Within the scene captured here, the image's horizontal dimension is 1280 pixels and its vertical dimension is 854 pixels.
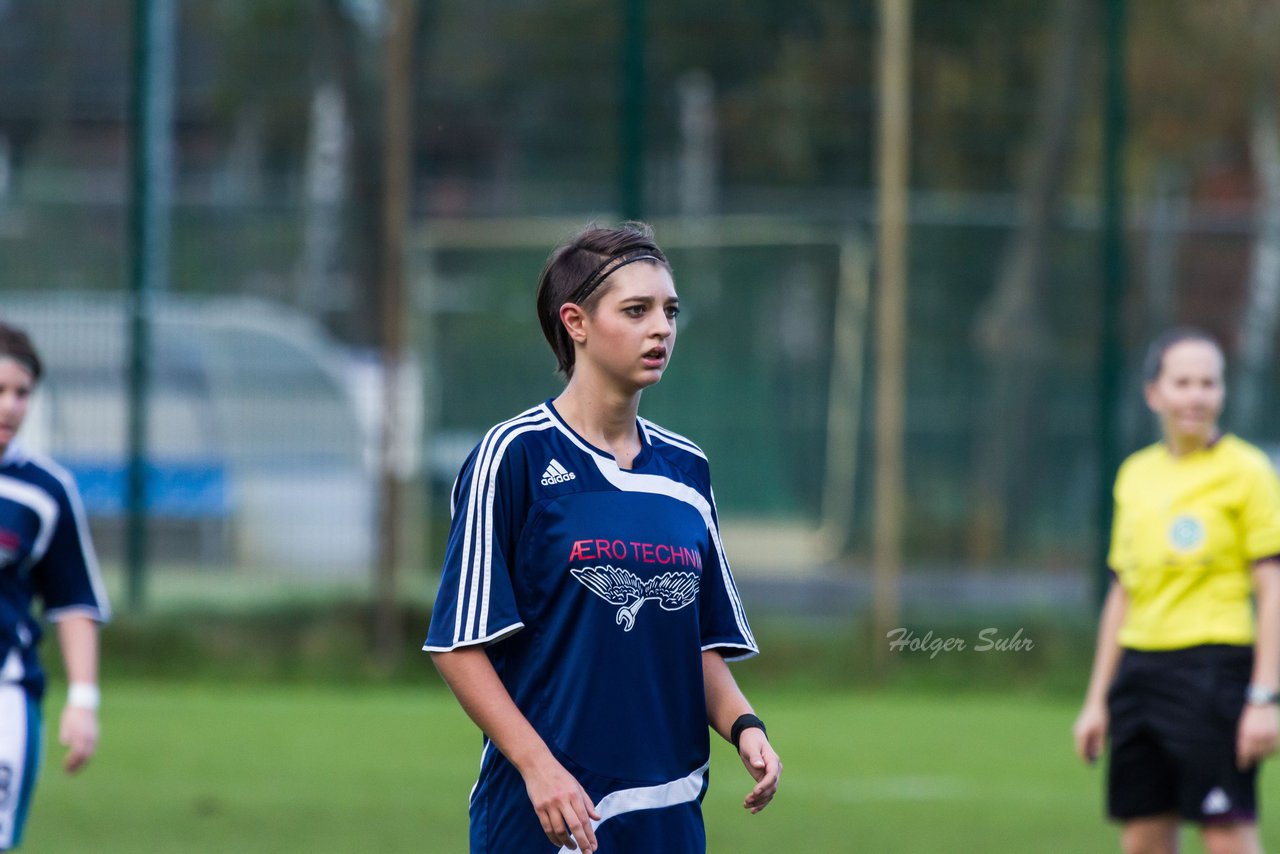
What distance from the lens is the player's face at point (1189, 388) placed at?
524 cm

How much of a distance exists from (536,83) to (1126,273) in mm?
3970

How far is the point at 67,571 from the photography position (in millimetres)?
4895

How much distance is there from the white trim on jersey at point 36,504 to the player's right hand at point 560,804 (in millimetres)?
2160

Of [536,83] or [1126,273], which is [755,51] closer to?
[536,83]

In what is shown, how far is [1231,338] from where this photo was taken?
12.6 meters

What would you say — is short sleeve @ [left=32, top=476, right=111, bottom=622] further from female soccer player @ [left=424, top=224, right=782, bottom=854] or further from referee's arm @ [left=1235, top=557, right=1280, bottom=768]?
referee's arm @ [left=1235, top=557, right=1280, bottom=768]

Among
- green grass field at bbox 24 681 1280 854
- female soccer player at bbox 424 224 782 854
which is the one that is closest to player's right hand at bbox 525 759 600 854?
female soccer player at bbox 424 224 782 854

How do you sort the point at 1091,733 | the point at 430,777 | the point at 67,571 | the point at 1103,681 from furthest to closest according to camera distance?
the point at 430,777 < the point at 1103,681 < the point at 1091,733 < the point at 67,571

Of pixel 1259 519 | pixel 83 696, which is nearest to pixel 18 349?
pixel 83 696

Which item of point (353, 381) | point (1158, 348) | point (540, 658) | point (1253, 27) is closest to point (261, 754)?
point (353, 381)

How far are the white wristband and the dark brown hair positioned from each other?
1995mm

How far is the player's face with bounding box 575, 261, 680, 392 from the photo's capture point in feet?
10.9

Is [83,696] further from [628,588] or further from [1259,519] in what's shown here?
[1259,519]

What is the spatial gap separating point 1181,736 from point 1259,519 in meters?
0.65
